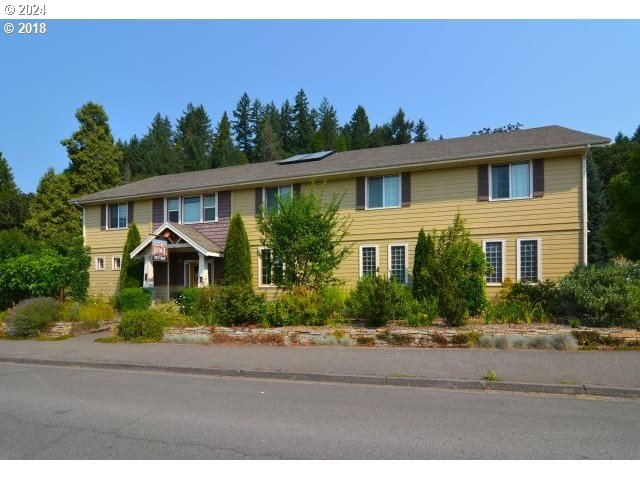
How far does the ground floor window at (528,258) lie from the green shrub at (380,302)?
5075 millimetres

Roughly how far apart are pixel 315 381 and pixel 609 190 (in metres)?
13.4

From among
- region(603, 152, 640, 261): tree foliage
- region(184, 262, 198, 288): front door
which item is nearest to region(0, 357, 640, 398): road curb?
region(603, 152, 640, 261): tree foliage

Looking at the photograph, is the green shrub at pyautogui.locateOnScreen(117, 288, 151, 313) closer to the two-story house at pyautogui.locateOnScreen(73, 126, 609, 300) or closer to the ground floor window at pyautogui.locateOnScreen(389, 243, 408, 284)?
the two-story house at pyautogui.locateOnScreen(73, 126, 609, 300)

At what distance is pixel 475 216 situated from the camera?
16938 millimetres

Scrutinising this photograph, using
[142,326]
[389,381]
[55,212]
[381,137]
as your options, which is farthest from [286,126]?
[389,381]

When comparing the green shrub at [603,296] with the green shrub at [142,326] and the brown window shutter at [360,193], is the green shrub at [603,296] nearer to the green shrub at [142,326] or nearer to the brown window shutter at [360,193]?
the brown window shutter at [360,193]

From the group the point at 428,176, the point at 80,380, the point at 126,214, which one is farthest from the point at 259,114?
the point at 80,380

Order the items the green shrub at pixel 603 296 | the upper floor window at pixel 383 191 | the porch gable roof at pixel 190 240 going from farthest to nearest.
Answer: the porch gable roof at pixel 190 240 → the upper floor window at pixel 383 191 → the green shrub at pixel 603 296

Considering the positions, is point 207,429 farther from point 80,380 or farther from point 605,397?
point 605,397

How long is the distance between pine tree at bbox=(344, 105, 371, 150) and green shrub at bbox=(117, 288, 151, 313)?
5534 cm

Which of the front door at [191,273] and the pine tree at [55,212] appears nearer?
the front door at [191,273]

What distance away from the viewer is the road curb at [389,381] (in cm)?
750

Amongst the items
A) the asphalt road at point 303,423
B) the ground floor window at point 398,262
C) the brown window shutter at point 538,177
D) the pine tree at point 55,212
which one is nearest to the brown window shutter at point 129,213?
the ground floor window at point 398,262

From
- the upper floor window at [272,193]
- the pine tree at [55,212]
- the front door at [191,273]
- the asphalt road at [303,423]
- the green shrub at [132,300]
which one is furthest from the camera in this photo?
the pine tree at [55,212]
